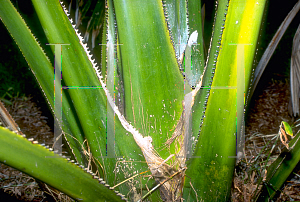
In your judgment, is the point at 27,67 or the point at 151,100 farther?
the point at 27,67

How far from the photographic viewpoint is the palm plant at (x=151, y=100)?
0.59m

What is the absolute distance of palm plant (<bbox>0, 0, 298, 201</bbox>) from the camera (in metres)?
0.59

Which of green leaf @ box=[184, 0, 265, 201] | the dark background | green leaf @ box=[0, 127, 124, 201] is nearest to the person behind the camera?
green leaf @ box=[0, 127, 124, 201]

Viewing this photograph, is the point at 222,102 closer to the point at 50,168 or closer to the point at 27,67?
the point at 50,168

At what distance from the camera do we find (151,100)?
643mm

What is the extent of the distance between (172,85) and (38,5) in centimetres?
42

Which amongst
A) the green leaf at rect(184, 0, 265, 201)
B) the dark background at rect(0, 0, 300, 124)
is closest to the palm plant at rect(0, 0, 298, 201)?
the green leaf at rect(184, 0, 265, 201)

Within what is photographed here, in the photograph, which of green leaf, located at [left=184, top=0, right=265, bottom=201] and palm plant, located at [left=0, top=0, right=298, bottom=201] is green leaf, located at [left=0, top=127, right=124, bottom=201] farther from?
green leaf, located at [left=184, top=0, right=265, bottom=201]

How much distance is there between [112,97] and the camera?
26.9 inches

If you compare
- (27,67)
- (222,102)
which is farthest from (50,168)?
(27,67)

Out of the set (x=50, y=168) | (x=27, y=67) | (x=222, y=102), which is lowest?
(x=50, y=168)

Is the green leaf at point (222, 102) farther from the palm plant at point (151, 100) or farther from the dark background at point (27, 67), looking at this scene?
the dark background at point (27, 67)

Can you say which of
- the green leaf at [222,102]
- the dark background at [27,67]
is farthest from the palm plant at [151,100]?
the dark background at [27,67]

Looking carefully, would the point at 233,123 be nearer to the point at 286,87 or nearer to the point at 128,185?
the point at 128,185
